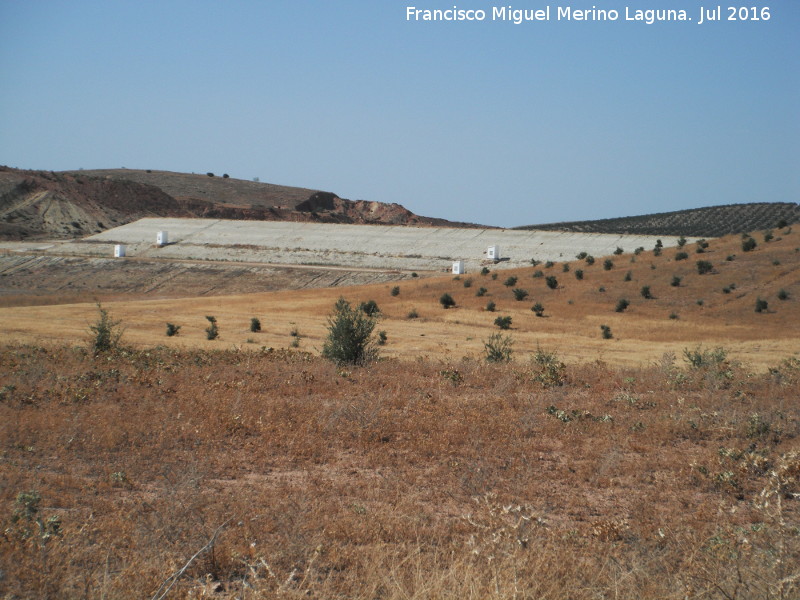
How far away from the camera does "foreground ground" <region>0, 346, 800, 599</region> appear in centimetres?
513

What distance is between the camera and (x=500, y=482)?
7.68m

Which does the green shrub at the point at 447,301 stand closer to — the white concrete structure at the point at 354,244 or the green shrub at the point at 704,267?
the green shrub at the point at 704,267

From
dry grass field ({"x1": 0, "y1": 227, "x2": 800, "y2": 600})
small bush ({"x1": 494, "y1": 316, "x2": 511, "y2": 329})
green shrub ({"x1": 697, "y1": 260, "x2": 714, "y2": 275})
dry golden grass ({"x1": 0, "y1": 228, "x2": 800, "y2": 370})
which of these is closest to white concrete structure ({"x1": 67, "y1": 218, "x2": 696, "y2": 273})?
dry golden grass ({"x1": 0, "y1": 228, "x2": 800, "y2": 370})

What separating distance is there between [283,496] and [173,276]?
6059 centimetres

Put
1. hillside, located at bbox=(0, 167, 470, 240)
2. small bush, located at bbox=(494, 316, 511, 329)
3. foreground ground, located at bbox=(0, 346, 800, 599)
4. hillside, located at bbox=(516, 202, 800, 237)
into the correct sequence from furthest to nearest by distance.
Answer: hillside, located at bbox=(0, 167, 470, 240) → hillside, located at bbox=(516, 202, 800, 237) → small bush, located at bbox=(494, 316, 511, 329) → foreground ground, located at bbox=(0, 346, 800, 599)

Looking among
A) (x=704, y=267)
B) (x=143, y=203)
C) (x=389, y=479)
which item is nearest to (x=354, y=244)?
(x=704, y=267)

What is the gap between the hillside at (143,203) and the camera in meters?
86.2

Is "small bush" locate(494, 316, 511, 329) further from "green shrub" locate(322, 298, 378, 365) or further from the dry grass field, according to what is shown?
"green shrub" locate(322, 298, 378, 365)

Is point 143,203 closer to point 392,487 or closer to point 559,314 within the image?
point 559,314

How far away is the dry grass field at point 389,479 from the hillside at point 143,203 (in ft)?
253

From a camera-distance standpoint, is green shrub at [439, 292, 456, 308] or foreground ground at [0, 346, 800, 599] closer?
foreground ground at [0, 346, 800, 599]

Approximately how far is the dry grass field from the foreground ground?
3 centimetres

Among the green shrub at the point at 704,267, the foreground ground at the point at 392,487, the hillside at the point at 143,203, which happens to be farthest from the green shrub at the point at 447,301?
the hillside at the point at 143,203

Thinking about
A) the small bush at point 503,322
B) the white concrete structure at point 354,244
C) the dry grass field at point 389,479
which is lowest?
the small bush at point 503,322
